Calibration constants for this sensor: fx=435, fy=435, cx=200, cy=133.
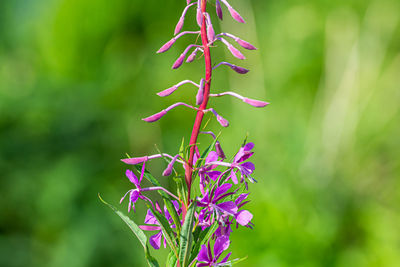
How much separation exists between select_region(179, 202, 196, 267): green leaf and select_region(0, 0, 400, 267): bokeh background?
2.65 meters

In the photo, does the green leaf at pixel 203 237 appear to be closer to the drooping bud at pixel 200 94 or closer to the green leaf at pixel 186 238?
the green leaf at pixel 186 238

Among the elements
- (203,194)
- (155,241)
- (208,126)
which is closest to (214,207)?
(203,194)

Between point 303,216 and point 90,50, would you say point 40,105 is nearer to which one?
point 90,50

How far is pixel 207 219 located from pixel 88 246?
3.41 meters

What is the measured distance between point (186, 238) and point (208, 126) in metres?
4.49

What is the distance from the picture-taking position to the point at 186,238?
0.75 metres

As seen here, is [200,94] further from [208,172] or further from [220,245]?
[220,245]

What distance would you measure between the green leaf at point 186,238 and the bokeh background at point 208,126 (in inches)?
A: 104

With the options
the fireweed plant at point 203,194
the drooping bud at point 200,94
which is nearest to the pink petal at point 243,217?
the fireweed plant at point 203,194

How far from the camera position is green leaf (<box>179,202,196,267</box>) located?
Answer: 0.73m

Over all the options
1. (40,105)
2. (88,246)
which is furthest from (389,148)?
(40,105)

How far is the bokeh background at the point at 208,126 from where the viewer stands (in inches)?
153

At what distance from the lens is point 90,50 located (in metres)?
5.39

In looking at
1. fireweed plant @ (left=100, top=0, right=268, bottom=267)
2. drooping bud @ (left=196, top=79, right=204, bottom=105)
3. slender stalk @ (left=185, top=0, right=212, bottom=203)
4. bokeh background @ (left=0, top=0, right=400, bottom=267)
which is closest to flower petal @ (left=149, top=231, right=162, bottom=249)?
fireweed plant @ (left=100, top=0, right=268, bottom=267)
